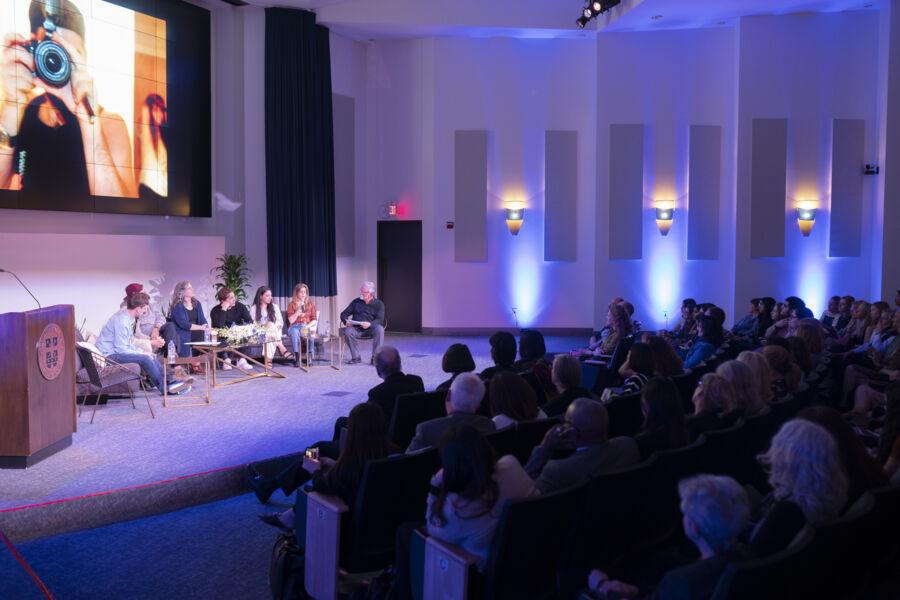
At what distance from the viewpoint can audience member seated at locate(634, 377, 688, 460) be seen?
3.54 meters

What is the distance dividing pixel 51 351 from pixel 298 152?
23.1 ft

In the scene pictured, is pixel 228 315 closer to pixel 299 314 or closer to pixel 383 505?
pixel 299 314

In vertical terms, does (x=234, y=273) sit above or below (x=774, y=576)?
above

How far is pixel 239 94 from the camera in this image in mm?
11680

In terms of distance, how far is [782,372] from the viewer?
4.84 metres

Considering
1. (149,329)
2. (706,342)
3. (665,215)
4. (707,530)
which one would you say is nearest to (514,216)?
(665,215)

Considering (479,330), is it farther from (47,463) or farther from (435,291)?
(47,463)

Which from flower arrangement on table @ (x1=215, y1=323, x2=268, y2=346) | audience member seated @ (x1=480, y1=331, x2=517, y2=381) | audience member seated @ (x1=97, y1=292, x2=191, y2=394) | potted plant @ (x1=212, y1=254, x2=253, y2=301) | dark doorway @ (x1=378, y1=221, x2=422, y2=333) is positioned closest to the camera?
audience member seated @ (x1=480, y1=331, x2=517, y2=381)

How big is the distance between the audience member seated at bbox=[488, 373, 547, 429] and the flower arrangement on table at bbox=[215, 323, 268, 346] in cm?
520

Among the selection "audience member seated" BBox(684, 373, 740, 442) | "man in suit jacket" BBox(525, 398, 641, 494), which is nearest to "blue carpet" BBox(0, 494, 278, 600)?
"man in suit jacket" BBox(525, 398, 641, 494)

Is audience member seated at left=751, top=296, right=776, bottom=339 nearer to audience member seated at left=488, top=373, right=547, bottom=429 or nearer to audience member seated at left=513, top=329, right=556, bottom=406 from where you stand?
audience member seated at left=513, top=329, right=556, bottom=406

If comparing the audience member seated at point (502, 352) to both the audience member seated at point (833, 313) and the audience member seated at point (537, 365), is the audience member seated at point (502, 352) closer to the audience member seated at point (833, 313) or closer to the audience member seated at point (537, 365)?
the audience member seated at point (537, 365)

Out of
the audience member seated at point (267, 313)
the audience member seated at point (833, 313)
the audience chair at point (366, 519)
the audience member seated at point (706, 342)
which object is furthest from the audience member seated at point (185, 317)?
the audience member seated at point (833, 313)

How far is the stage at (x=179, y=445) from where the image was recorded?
15.7ft
